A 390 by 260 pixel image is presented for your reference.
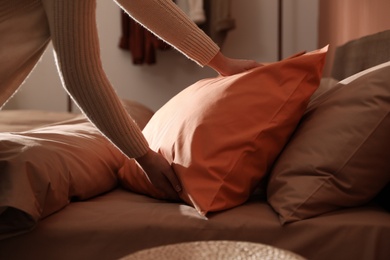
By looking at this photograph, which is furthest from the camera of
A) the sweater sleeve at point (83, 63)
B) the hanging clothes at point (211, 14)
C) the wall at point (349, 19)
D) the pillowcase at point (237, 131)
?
the hanging clothes at point (211, 14)

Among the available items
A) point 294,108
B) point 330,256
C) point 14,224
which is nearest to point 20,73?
point 14,224

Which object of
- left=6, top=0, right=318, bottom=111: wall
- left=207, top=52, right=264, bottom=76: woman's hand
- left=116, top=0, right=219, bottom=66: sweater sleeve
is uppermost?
left=116, top=0, right=219, bottom=66: sweater sleeve

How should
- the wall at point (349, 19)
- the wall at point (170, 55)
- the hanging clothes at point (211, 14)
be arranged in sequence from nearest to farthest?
the wall at point (349, 19) < the hanging clothes at point (211, 14) < the wall at point (170, 55)

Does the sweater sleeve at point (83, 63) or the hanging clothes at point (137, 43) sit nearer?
the sweater sleeve at point (83, 63)

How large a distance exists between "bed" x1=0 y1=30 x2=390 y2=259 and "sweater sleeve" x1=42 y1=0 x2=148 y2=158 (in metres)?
0.18

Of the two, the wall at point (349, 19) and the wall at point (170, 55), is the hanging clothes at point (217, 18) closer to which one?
the wall at point (170, 55)

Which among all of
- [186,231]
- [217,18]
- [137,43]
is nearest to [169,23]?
[186,231]

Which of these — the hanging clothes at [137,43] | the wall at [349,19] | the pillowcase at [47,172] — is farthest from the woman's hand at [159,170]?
the hanging clothes at [137,43]

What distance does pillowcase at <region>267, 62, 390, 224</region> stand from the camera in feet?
2.91

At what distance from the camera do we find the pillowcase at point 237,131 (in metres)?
0.94

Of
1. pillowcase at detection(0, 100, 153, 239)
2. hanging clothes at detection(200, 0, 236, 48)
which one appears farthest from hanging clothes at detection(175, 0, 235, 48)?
pillowcase at detection(0, 100, 153, 239)

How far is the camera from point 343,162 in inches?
35.2

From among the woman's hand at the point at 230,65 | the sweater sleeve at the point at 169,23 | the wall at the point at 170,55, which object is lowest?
the wall at the point at 170,55

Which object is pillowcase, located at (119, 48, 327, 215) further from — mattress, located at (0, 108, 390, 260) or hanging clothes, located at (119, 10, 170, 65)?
hanging clothes, located at (119, 10, 170, 65)
